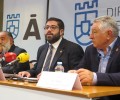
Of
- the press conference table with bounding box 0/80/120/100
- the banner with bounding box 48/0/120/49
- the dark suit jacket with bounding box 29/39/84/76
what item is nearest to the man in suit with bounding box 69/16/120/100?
the press conference table with bounding box 0/80/120/100

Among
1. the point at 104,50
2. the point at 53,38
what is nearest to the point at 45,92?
the point at 104,50

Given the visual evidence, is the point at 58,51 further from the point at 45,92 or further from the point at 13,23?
the point at 13,23

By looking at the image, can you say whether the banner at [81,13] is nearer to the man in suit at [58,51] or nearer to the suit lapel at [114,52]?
the man in suit at [58,51]

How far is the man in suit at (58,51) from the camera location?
9.83 feet

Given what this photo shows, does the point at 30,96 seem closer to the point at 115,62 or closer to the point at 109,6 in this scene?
the point at 115,62

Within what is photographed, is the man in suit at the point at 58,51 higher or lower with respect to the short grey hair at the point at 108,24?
lower

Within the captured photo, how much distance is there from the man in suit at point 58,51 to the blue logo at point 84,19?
0.44 meters

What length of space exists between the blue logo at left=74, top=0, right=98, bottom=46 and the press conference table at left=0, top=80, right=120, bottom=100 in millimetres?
1938

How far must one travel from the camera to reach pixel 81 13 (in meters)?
3.71

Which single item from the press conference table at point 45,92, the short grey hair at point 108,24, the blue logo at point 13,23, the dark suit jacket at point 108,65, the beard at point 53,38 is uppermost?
the blue logo at point 13,23

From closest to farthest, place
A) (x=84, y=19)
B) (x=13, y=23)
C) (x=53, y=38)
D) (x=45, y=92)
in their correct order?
(x=45, y=92) < (x=53, y=38) < (x=84, y=19) < (x=13, y=23)

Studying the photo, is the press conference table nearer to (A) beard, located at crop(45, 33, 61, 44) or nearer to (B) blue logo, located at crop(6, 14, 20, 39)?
(A) beard, located at crop(45, 33, 61, 44)

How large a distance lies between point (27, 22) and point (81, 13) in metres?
1.18

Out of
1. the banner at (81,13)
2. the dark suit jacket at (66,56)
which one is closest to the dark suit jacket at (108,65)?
the dark suit jacket at (66,56)
